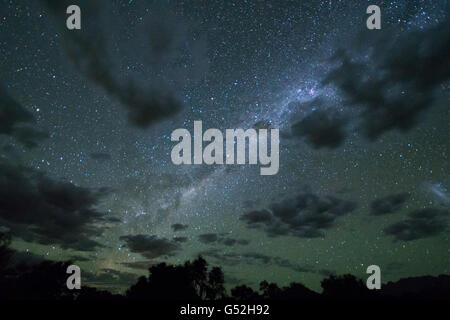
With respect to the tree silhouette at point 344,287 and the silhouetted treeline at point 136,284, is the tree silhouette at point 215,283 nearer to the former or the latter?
the silhouetted treeline at point 136,284

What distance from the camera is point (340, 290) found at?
56.2 m

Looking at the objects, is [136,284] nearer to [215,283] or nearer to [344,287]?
[215,283]

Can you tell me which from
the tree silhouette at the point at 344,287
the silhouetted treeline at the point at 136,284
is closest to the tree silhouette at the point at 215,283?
the silhouetted treeline at the point at 136,284

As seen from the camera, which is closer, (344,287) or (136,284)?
(136,284)

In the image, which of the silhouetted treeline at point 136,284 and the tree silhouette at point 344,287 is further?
the tree silhouette at point 344,287

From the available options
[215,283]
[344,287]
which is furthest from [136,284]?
[344,287]

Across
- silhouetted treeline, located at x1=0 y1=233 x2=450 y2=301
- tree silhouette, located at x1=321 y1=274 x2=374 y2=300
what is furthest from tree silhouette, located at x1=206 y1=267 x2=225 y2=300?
tree silhouette, located at x1=321 y1=274 x2=374 y2=300

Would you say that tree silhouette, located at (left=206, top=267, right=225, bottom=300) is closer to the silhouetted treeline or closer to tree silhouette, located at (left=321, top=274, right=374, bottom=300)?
the silhouetted treeline

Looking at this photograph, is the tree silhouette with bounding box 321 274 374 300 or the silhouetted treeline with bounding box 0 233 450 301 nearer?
the silhouetted treeline with bounding box 0 233 450 301
